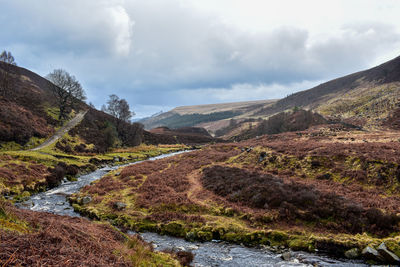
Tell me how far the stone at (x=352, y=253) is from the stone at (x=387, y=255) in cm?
109

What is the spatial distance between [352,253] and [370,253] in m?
0.88

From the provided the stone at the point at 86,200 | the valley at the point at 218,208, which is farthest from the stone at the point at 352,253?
the stone at the point at 86,200

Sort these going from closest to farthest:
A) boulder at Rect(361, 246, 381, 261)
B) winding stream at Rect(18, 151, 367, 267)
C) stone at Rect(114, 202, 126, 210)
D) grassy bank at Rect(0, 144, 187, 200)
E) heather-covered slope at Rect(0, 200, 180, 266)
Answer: heather-covered slope at Rect(0, 200, 180, 266) < boulder at Rect(361, 246, 381, 261) < winding stream at Rect(18, 151, 367, 267) < stone at Rect(114, 202, 126, 210) < grassy bank at Rect(0, 144, 187, 200)

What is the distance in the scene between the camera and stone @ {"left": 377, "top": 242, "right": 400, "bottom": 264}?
11.1m

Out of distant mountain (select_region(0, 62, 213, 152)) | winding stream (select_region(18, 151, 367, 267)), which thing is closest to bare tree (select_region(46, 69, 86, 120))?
distant mountain (select_region(0, 62, 213, 152))

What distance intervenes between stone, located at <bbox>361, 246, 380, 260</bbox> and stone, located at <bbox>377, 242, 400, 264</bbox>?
9.4 inches

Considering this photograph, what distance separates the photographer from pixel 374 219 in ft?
47.9

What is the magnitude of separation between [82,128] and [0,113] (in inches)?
927

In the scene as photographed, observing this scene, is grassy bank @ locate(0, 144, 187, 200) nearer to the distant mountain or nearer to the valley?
the valley

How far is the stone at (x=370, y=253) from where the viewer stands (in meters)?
11.7

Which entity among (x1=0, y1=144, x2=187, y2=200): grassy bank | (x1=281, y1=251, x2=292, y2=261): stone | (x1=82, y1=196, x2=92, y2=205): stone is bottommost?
(x1=281, y1=251, x2=292, y2=261): stone

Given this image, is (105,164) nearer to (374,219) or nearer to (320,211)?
(320,211)

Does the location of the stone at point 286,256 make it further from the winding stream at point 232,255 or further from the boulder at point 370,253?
the boulder at point 370,253

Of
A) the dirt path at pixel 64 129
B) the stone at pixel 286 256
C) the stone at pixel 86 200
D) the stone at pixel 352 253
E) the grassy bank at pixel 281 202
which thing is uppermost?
the dirt path at pixel 64 129
